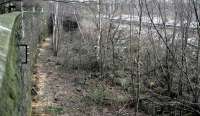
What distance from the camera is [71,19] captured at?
2662 centimetres

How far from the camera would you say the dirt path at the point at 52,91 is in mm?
10538

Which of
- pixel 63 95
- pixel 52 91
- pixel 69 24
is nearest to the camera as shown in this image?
pixel 63 95

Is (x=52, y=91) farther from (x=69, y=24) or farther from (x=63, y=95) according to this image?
(x=69, y=24)

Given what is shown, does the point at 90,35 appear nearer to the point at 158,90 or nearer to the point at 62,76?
the point at 62,76

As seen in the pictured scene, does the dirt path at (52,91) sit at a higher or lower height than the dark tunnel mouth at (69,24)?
lower

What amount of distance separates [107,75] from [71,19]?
12.6 m

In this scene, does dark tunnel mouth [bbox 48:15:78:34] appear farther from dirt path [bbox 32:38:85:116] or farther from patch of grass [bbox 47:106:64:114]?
patch of grass [bbox 47:106:64:114]

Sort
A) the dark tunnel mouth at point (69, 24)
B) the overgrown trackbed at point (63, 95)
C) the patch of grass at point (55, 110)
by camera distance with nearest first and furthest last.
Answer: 1. the patch of grass at point (55, 110)
2. the overgrown trackbed at point (63, 95)
3. the dark tunnel mouth at point (69, 24)

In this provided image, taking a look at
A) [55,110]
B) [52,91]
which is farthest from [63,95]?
[55,110]

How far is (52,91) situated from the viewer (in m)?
12.9

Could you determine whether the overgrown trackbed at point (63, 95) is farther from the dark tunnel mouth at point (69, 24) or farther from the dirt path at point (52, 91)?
the dark tunnel mouth at point (69, 24)

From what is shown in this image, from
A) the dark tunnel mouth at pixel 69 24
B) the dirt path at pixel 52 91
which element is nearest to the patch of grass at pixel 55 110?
the dirt path at pixel 52 91

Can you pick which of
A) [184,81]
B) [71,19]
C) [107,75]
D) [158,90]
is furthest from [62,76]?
[71,19]

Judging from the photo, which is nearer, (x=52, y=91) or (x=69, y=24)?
(x=52, y=91)
